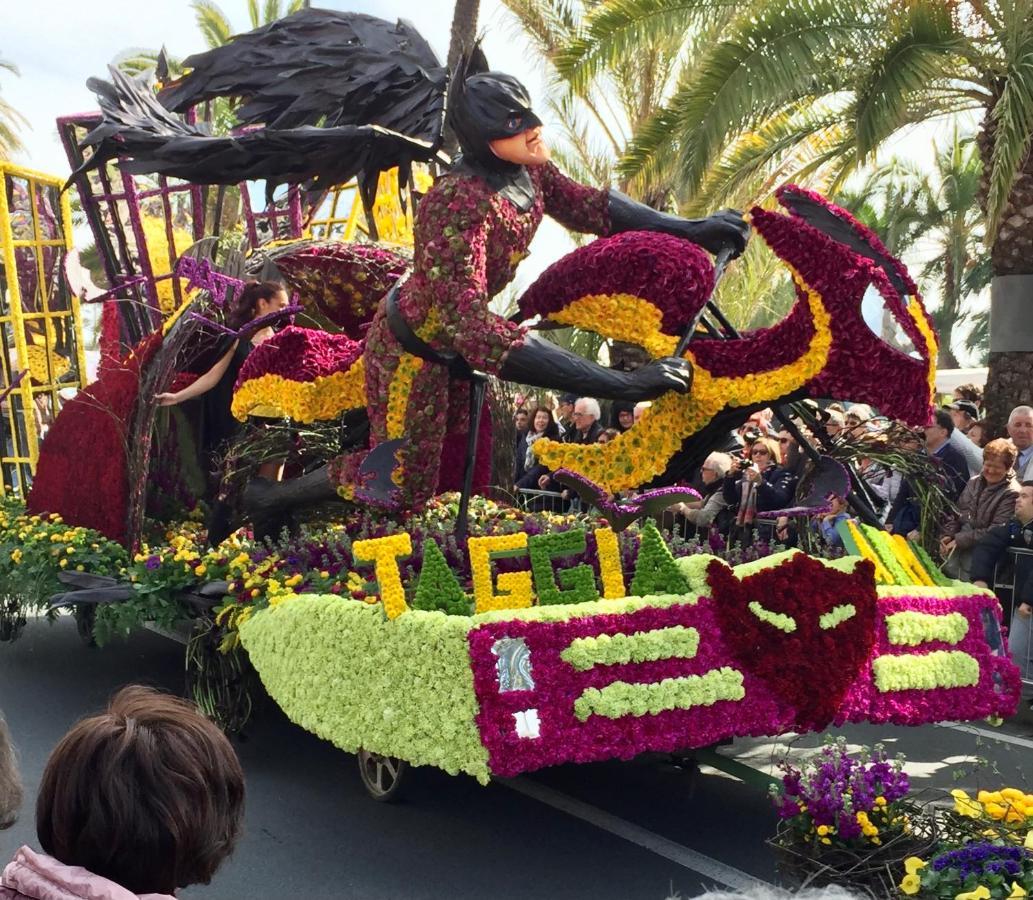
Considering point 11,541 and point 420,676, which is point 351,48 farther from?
point 11,541

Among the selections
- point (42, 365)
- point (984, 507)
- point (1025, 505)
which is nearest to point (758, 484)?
point (984, 507)

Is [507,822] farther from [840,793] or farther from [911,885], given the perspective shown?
[911,885]

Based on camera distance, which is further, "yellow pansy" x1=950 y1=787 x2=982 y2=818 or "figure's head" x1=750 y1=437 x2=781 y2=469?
"figure's head" x1=750 y1=437 x2=781 y2=469

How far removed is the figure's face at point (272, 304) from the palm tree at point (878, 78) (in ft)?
13.7

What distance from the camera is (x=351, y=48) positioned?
18.0 feet

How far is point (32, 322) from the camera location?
8609 millimetres

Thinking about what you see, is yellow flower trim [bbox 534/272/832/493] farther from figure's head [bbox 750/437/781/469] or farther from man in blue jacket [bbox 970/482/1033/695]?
figure's head [bbox 750/437/781/469]

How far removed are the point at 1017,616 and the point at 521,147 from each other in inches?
145

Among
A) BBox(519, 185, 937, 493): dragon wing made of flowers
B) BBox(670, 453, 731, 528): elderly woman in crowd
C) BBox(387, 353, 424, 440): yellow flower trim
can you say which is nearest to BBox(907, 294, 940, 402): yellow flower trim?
BBox(519, 185, 937, 493): dragon wing made of flowers

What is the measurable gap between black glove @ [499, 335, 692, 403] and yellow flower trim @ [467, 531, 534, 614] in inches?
27.6

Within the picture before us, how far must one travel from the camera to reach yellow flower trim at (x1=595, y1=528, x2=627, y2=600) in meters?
4.46

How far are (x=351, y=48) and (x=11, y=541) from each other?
11.8 feet

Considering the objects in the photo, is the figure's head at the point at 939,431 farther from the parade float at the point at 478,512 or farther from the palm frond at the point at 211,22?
the palm frond at the point at 211,22

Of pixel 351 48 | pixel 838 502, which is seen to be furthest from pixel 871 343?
pixel 351 48
